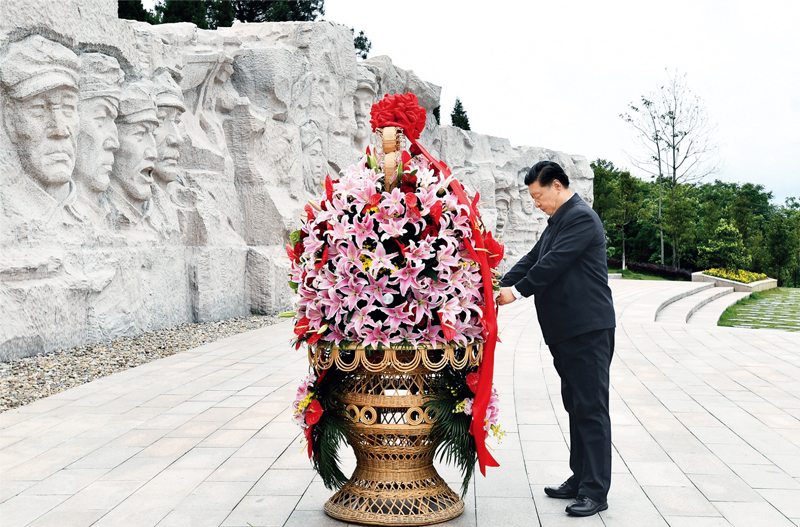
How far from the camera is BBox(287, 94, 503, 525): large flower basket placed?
2678 mm

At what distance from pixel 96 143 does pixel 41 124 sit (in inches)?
33.7

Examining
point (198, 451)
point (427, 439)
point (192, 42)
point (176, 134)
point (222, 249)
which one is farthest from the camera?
point (192, 42)

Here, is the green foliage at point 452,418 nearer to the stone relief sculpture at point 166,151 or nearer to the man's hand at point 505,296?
the man's hand at point 505,296

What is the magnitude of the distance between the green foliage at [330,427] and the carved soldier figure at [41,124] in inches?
190

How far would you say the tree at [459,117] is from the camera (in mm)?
31469

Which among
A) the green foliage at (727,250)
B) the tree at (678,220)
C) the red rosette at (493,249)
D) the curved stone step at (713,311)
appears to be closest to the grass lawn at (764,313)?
the curved stone step at (713,311)

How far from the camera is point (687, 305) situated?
49.1ft

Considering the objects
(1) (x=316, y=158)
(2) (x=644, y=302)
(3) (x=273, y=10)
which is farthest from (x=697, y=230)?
(1) (x=316, y=158)

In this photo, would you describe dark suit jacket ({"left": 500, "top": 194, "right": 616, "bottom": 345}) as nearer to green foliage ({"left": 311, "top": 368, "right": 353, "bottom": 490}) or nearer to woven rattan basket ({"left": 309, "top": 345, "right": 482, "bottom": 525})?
woven rattan basket ({"left": 309, "top": 345, "right": 482, "bottom": 525})

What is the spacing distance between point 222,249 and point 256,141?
233cm

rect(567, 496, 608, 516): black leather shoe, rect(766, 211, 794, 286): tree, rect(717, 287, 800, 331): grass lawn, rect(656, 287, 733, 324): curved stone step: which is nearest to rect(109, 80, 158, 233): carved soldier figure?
rect(567, 496, 608, 516): black leather shoe

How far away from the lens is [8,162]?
21.4 ft

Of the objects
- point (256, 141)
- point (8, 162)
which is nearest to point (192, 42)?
point (256, 141)

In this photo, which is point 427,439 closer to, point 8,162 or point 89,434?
point 89,434
